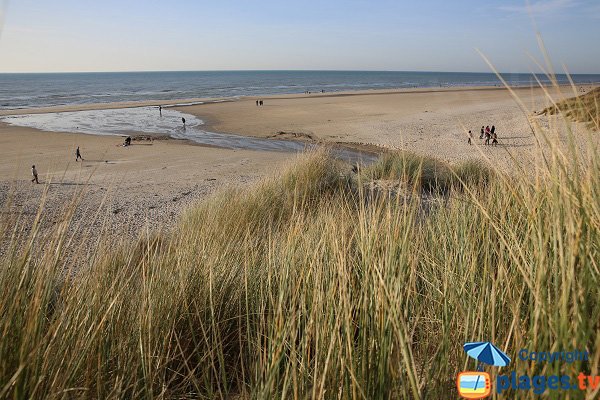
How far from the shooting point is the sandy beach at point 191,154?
8.92 metres

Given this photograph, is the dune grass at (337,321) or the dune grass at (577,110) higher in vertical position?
the dune grass at (577,110)

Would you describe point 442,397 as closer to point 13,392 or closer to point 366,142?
point 13,392

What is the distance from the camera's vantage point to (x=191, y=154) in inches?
747

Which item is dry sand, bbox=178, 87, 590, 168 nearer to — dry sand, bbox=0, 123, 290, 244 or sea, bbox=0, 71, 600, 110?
sea, bbox=0, 71, 600, 110

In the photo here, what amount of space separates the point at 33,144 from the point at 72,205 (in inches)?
908

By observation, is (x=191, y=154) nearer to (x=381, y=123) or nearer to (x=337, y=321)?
(x=381, y=123)

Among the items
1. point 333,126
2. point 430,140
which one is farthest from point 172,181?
point 333,126

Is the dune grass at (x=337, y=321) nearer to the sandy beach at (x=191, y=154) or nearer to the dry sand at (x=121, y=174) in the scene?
the sandy beach at (x=191, y=154)

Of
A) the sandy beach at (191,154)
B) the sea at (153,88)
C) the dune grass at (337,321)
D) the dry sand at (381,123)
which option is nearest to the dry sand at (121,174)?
the sandy beach at (191,154)

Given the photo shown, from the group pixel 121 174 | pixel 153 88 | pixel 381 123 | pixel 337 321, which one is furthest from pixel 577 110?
pixel 153 88

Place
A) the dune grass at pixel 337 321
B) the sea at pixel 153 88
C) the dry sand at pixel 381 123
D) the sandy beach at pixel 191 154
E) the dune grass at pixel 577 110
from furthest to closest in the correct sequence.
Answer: the sea at pixel 153 88 < the dry sand at pixel 381 123 < the sandy beach at pixel 191 154 < the dune grass at pixel 577 110 < the dune grass at pixel 337 321

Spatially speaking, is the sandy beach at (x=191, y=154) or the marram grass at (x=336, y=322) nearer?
the marram grass at (x=336, y=322)

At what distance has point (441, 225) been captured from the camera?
12.7 ft

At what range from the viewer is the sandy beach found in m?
8.92
